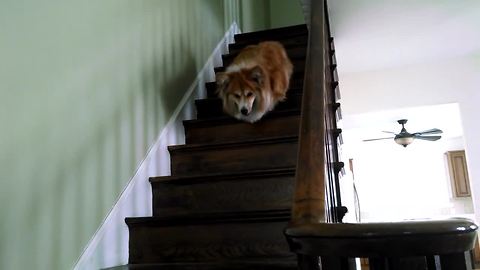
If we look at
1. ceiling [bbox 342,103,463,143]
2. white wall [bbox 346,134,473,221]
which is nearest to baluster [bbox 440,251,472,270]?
ceiling [bbox 342,103,463,143]

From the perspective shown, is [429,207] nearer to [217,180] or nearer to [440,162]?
[440,162]

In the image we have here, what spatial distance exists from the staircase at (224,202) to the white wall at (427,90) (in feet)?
9.44

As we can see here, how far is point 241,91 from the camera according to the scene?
8.70 ft

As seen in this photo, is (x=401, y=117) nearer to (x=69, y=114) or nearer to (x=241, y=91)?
(x=241, y=91)

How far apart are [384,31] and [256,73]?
2.24 meters

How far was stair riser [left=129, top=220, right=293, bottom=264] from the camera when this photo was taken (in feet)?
5.89

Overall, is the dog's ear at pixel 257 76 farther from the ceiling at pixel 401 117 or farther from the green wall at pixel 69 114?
the ceiling at pixel 401 117

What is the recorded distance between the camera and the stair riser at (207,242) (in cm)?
179

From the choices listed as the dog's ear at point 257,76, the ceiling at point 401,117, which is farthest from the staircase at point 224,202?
the ceiling at point 401,117

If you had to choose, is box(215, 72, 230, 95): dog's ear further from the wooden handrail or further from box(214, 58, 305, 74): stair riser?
the wooden handrail

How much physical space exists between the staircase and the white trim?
0.16 ft

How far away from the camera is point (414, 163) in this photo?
9273mm

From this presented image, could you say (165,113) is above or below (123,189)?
above

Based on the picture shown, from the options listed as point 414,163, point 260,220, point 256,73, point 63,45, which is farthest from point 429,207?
point 63,45
